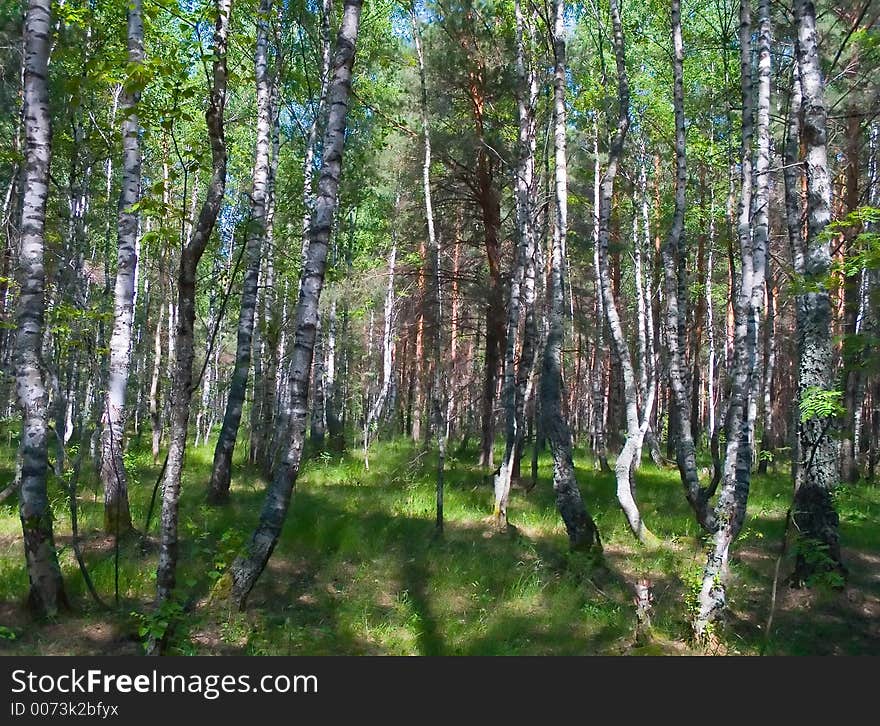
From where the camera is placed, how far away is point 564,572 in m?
8.30

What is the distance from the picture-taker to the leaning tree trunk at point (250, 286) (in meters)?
9.80

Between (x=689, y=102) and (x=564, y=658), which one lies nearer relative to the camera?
(x=564, y=658)

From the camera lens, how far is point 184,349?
18.5ft

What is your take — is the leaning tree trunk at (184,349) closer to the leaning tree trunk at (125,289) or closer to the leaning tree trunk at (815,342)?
the leaning tree trunk at (125,289)

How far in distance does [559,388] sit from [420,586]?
3.45m

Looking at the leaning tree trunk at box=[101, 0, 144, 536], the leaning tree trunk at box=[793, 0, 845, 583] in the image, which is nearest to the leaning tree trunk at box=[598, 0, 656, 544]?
the leaning tree trunk at box=[793, 0, 845, 583]

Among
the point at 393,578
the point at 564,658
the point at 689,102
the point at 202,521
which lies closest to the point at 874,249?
the point at 564,658

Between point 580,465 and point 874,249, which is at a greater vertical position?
point 874,249

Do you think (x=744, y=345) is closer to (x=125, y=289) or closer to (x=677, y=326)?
(x=677, y=326)

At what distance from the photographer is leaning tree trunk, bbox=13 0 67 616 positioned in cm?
597

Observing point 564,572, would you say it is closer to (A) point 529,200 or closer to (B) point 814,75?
(A) point 529,200

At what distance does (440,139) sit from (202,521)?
944 cm

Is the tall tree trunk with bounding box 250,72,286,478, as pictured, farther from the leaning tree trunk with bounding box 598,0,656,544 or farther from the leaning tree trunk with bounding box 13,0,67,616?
the leaning tree trunk with bounding box 598,0,656,544

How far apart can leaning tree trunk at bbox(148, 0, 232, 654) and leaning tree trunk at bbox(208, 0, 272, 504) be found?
142 inches
